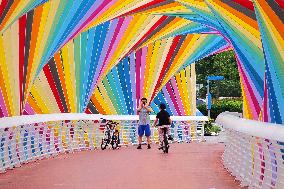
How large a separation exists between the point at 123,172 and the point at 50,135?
18.5 feet

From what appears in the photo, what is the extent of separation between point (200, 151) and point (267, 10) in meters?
9.42

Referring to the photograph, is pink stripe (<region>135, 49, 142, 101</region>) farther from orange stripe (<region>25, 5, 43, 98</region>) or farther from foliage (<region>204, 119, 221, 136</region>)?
foliage (<region>204, 119, 221, 136</region>)

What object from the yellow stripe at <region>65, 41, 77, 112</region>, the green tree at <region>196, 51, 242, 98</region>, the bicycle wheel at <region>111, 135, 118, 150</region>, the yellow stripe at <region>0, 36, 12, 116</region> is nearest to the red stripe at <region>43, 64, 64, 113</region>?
the yellow stripe at <region>65, 41, 77, 112</region>

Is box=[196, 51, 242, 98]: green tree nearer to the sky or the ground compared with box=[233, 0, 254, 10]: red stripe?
nearer to the sky

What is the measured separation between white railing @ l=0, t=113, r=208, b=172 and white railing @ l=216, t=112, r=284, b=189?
191 inches

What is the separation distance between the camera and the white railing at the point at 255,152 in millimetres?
9105

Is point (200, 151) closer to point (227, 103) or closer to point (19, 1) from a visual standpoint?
point (19, 1)

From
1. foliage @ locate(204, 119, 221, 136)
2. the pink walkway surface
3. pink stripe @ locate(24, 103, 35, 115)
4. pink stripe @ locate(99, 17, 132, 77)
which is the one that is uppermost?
pink stripe @ locate(99, 17, 132, 77)

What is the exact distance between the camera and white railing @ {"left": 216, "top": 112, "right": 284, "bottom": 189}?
9105mm

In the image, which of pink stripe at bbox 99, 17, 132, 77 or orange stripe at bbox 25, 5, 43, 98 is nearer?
orange stripe at bbox 25, 5, 43, 98

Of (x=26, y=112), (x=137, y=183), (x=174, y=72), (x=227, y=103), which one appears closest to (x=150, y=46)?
(x=174, y=72)

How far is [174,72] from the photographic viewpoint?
2909cm

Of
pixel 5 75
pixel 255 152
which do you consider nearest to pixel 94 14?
pixel 5 75

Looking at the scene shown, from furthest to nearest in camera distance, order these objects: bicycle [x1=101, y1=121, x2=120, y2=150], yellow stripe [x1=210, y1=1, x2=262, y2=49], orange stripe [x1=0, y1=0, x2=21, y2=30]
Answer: bicycle [x1=101, y1=121, x2=120, y2=150] → orange stripe [x1=0, y1=0, x2=21, y2=30] → yellow stripe [x1=210, y1=1, x2=262, y2=49]
